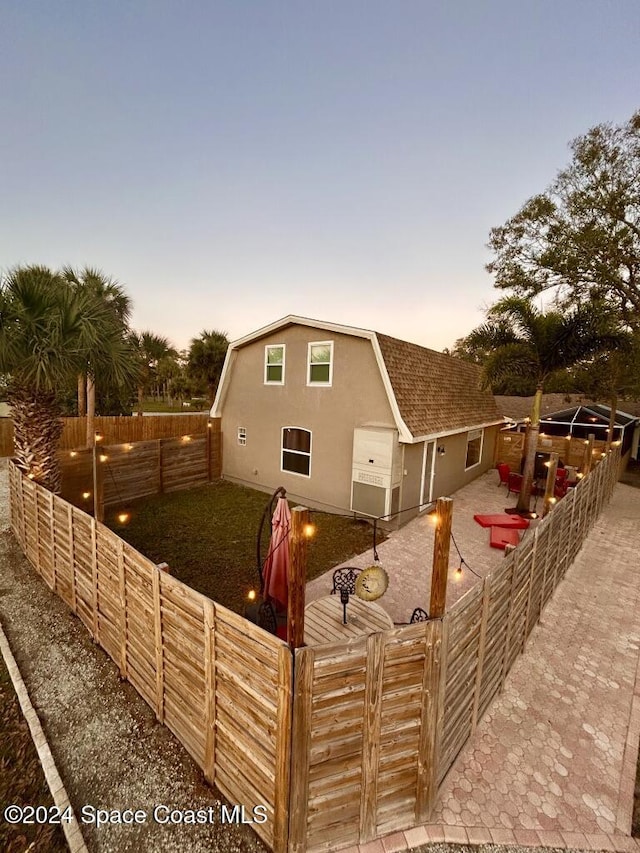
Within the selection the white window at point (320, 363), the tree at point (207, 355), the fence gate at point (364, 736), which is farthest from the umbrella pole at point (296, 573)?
the tree at point (207, 355)

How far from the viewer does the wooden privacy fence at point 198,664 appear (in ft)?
8.96

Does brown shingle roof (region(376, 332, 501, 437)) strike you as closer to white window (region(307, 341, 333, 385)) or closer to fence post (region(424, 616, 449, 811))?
white window (region(307, 341, 333, 385))

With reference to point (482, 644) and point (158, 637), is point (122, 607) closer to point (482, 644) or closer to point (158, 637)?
point (158, 637)

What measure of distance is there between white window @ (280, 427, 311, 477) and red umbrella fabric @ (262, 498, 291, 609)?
6966mm

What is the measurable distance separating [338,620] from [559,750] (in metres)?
2.70

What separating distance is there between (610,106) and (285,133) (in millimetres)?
12616

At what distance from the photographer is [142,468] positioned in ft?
38.4

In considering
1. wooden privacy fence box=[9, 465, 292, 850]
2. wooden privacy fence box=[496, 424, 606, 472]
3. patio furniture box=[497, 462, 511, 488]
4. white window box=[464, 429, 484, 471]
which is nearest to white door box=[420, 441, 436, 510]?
white window box=[464, 429, 484, 471]

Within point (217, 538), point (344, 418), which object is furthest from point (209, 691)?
point (344, 418)

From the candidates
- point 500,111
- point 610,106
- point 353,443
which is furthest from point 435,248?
point 353,443

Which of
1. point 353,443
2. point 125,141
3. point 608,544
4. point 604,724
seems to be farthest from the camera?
point 125,141

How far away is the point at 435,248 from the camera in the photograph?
1792cm

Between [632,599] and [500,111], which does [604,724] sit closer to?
[632,599]

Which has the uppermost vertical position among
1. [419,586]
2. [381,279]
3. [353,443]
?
[381,279]
